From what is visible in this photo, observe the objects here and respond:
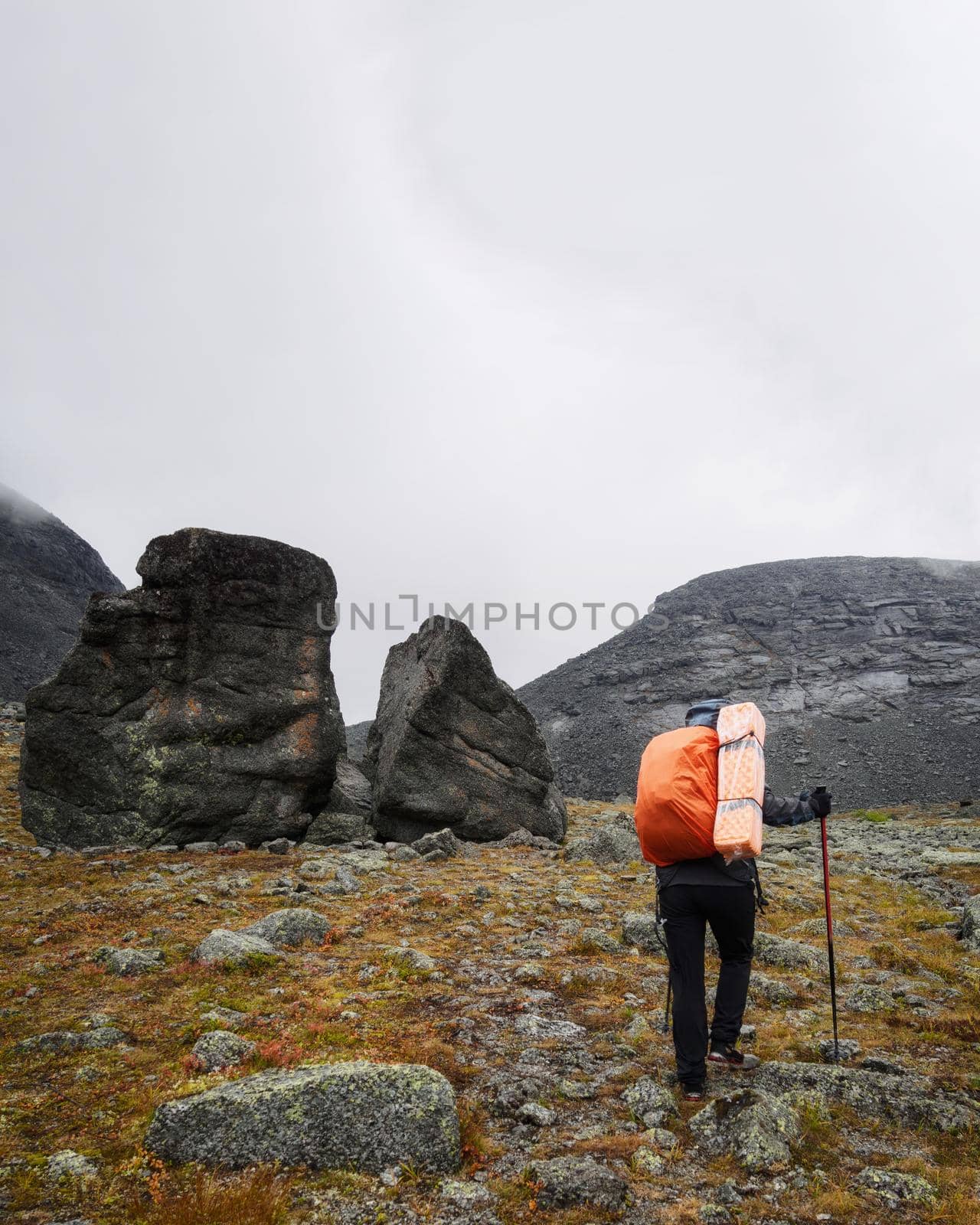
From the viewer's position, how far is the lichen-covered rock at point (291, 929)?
327 inches

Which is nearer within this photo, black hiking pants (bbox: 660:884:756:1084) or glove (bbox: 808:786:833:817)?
black hiking pants (bbox: 660:884:756:1084)

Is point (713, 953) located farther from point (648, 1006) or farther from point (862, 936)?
point (862, 936)

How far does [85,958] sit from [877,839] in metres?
27.5

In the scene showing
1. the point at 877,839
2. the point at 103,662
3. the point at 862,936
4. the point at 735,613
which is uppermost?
the point at 735,613

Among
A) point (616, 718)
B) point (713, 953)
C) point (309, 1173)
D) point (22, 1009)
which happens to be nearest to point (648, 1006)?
point (713, 953)

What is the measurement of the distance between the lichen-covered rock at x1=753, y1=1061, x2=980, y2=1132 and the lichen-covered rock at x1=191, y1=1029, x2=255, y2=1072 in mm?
3905

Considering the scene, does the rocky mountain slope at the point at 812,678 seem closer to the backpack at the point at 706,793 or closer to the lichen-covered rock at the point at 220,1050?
the backpack at the point at 706,793

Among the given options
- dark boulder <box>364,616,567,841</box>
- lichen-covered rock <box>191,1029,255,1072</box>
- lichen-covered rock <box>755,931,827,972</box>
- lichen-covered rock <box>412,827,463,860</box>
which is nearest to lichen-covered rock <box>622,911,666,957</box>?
lichen-covered rock <box>755,931,827,972</box>

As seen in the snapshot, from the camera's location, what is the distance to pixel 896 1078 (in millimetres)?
4926

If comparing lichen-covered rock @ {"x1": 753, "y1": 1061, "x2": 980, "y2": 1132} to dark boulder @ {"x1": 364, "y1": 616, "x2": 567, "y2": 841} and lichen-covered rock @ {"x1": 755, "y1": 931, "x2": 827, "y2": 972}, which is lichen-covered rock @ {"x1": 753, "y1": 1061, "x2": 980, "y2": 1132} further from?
dark boulder @ {"x1": 364, "y1": 616, "x2": 567, "y2": 841}

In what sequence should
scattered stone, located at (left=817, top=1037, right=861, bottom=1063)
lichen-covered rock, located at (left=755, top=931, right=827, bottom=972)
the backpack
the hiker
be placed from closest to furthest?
the backpack < the hiker < scattered stone, located at (left=817, top=1037, right=861, bottom=1063) < lichen-covered rock, located at (left=755, top=931, right=827, bottom=972)

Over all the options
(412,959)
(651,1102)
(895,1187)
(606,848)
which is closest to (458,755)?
(606,848)

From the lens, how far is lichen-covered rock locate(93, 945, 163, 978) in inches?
281

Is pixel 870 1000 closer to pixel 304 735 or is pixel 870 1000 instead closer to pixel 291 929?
pixel 291 929
